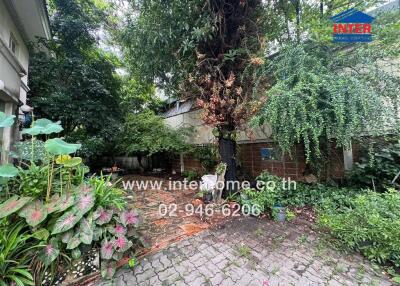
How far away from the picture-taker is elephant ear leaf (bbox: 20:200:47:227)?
2309mm

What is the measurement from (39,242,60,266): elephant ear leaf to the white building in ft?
9.97

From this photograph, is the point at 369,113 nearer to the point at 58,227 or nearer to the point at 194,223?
the point at 194,223

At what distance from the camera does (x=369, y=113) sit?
3264 millimetres

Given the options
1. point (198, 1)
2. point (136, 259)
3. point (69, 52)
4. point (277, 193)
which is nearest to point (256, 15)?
point (198, 1)

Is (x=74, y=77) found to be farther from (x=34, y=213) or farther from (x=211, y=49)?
(x=34, y=213)

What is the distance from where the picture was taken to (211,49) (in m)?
4.86

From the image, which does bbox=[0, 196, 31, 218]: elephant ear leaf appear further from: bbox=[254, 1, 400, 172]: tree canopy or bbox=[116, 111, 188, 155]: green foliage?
bbox=[116, 111, 188, 155]: green foliage

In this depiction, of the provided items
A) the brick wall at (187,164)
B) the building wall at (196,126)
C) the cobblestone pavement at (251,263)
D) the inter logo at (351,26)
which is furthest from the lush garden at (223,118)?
the brick wall at (187,164)

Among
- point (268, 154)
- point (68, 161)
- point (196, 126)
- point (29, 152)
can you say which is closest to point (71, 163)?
point (68, 161)

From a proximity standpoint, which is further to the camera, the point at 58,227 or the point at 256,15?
the point at 256,15

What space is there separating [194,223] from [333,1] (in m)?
6.56

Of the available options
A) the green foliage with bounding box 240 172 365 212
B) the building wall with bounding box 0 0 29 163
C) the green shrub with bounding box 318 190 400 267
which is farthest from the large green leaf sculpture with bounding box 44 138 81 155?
the green shrub with bounding box 318 190 400 267

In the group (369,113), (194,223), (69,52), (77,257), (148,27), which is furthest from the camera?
(69,52)

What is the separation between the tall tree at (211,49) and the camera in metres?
4.33
